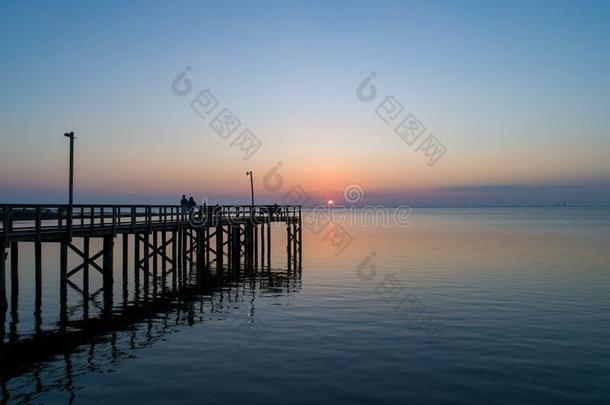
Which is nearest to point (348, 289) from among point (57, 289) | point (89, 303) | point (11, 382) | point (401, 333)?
point (401, 333)

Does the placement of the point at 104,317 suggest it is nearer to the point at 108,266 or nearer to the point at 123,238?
the point at 108,266

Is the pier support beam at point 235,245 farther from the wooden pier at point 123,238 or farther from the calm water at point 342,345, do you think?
the calm water at point 342,345

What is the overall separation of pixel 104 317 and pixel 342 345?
9.08m

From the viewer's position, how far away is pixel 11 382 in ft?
39.0

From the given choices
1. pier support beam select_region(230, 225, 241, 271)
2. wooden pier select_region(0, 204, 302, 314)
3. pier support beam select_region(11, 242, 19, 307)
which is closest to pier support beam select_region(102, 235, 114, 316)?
wooden pier select_region(0, 204, 302, 314)

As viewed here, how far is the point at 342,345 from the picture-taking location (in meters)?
15.3

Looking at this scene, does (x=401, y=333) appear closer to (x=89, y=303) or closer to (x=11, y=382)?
(x=11, y=382)

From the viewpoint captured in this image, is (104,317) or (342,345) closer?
(342,345)

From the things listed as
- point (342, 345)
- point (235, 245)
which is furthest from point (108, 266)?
point (235, 245)

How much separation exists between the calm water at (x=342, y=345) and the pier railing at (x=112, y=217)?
3076mm

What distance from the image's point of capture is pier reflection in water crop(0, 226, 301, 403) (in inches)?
508

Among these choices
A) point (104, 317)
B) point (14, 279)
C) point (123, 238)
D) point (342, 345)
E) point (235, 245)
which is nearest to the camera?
point (342, 345)

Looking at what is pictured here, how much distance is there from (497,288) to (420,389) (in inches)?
615

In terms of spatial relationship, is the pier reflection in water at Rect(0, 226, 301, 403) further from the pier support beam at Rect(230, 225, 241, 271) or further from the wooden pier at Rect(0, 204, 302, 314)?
the pier support beam at Rect(230, 225, 241, 271)
